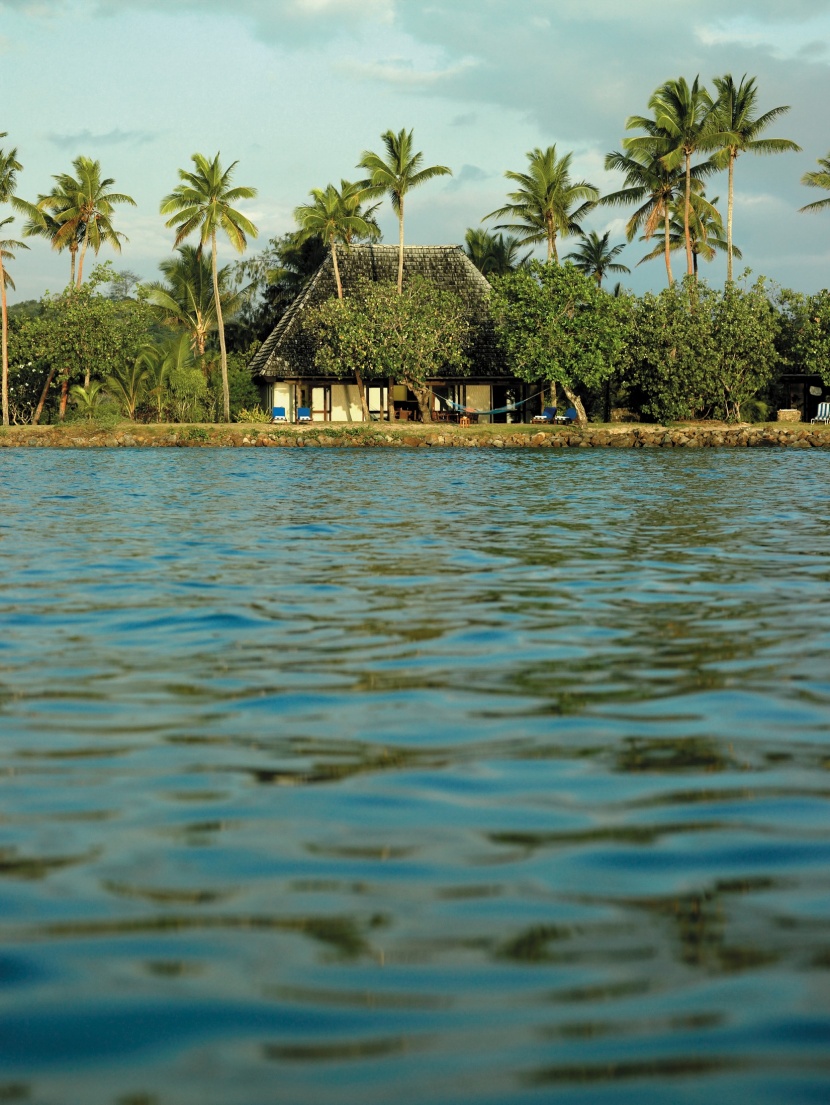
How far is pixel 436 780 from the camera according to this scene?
382cm

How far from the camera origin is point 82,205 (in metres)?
51.1

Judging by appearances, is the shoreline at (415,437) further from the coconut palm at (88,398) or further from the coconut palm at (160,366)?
the coconut palm at (160,366)

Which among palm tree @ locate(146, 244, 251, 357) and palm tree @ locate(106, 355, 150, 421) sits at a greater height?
palm tree @ locate(146, 244, 251, 357)

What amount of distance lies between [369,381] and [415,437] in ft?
32.8

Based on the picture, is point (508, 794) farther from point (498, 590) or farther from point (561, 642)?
point (498, 590)

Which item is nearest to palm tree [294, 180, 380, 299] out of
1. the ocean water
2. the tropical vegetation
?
the tropical vegetation

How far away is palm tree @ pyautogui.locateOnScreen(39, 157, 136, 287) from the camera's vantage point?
50.6m

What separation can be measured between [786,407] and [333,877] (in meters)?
53.1

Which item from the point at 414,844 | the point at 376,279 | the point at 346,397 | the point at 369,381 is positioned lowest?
the point at 414,844

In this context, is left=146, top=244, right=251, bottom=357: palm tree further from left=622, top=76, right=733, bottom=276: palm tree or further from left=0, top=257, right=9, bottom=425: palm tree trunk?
left=622, top=76, right=733, bottom=276: palm tree

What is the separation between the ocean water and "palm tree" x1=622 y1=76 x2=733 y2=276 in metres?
43.9

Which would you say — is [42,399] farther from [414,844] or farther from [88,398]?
[414,844]

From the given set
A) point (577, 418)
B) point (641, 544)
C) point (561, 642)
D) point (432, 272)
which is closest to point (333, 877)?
point (561, 642)

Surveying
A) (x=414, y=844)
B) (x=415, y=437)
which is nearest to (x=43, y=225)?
(x=415, y=437)
